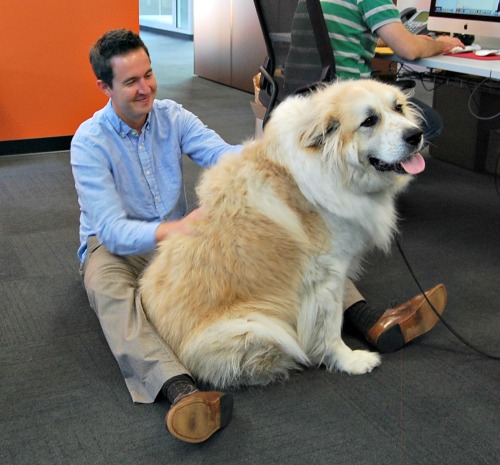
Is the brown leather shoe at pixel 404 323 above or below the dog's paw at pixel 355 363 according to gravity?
above

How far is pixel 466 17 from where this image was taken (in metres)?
3.12

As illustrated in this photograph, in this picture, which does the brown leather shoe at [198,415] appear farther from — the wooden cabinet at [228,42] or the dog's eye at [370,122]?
the wooden cabinet at [228,42]

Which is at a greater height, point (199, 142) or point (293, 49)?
point (293, 49)

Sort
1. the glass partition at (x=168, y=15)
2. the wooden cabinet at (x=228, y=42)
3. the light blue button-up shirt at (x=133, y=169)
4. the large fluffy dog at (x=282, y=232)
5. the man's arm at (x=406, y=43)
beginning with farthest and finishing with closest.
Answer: the glass partition at (x=168, y=15) → the wooden cabinet at (x=228, y=42) → the man's arm at (x=406, y=43) → the light blue button-up shirt at (x=133, y=169) → the large fluffy dog at (x=282, y=232)

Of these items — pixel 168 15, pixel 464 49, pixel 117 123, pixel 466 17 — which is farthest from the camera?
pixel 168 15

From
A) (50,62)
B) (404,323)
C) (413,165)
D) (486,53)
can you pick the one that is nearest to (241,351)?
(404,323)

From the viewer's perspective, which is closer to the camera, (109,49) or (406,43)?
(109,49)

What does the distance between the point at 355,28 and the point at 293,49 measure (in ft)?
0.91

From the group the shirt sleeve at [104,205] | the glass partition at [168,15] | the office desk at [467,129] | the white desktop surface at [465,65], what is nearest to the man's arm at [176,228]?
the shirt sleeve at [104,205]

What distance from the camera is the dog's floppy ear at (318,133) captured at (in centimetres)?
162

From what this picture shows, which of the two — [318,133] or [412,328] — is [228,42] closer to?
[412,328]

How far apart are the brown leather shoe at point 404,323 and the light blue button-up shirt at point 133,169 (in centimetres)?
76

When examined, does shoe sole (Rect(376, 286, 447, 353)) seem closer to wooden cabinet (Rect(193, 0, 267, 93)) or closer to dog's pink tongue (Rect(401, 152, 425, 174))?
dog's pink tongue (Rect(401, 152, 425, 174))

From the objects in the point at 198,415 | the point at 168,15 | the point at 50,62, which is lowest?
the point at 168,15
